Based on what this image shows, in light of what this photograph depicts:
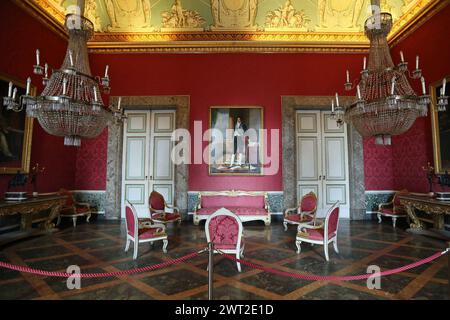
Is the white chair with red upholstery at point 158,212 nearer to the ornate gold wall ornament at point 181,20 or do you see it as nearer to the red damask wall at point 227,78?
the red damask wall at point 227,78

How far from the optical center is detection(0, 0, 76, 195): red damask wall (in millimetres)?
4621

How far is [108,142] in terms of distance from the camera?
6.67 meters

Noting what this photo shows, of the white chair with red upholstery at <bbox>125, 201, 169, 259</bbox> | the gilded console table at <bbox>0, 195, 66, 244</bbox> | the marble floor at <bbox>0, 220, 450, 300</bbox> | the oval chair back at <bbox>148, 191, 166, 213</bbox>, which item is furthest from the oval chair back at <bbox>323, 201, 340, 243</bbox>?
the gilded console table at <bbox>0, 195, 66, 244</bbox>

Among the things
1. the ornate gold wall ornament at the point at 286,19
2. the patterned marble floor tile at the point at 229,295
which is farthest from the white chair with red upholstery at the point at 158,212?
the ornate gold wall ornament at the point at 286,19

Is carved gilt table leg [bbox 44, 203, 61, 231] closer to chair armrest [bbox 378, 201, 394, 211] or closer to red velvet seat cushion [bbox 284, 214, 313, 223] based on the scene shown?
red velvet seat cushion [bbox 284, 214, 313, 223]

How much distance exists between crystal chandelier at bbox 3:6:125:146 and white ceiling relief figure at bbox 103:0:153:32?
3.28m

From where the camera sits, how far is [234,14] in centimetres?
645

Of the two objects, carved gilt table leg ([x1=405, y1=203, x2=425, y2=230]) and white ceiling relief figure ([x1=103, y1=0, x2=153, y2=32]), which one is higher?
white ceiling relief figure ([x1=103, y1=0, x2=153, y2=32])

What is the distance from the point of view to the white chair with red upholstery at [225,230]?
126 inches

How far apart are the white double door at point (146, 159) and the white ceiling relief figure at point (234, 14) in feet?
9.83

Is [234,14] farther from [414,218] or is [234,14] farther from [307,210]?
[414,218]

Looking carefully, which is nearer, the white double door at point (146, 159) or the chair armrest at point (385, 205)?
the chair armrest at point (385, 205)

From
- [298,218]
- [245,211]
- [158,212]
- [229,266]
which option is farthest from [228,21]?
[229,266]
